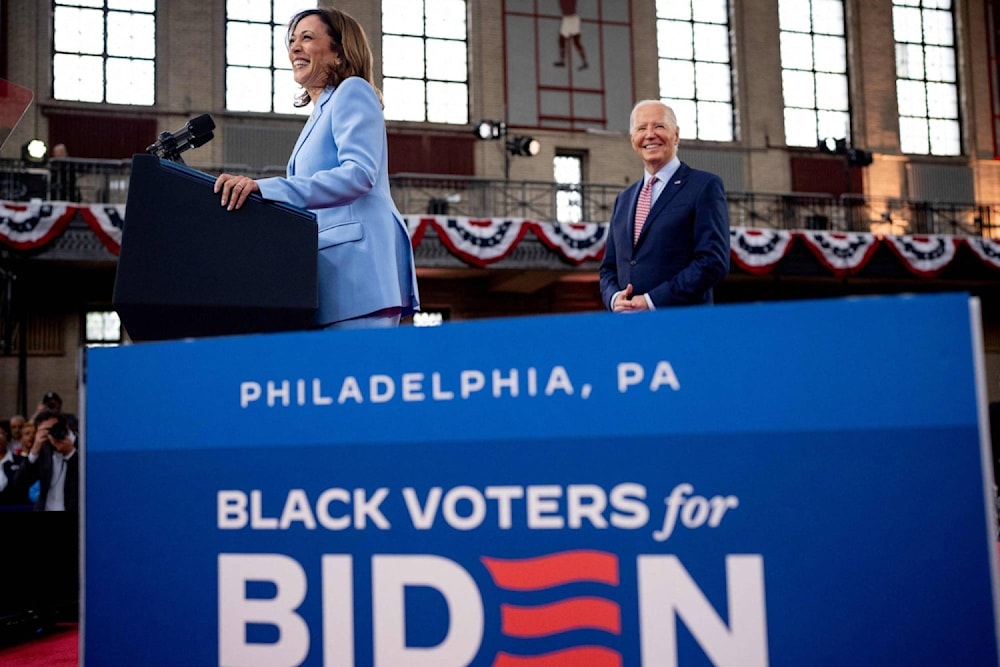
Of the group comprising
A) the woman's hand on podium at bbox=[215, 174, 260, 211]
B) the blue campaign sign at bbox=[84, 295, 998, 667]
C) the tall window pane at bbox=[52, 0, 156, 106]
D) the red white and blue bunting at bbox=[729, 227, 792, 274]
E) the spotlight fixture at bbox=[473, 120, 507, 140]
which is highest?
the tall window pane at bbox=[52, 0, 156, 106]

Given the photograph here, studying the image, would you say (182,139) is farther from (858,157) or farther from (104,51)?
(858,157)

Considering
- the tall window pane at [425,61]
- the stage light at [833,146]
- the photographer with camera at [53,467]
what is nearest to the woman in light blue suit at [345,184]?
the photographer with camera at [53,467]

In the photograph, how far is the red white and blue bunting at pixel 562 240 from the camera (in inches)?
448

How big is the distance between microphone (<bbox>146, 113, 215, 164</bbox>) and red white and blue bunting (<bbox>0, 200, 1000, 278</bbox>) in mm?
10098

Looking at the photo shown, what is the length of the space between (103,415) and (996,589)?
101 cm

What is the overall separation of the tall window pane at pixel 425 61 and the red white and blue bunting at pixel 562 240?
3819 millimetres

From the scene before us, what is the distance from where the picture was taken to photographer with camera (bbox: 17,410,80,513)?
5.23 meters

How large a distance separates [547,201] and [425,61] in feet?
10.1

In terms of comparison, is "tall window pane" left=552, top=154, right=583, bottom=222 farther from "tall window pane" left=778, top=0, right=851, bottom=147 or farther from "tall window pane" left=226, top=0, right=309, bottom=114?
"tall window pane" left=226, top=0, right=309, bottom=114

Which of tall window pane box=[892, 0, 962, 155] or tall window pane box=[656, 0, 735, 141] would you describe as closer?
tall window pane box=[656, 0, 735, 141]

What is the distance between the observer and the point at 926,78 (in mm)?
18484

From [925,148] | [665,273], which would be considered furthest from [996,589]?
[925,148]

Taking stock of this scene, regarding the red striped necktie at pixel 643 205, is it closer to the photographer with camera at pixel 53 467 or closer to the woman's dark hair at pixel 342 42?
the woman's dark hair at pixel 342 42

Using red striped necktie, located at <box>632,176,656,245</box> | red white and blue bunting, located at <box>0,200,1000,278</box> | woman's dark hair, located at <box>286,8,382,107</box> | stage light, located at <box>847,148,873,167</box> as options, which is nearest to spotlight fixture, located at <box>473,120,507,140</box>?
red white and blue bunting, located at <box>0,200,1000,278</box>
